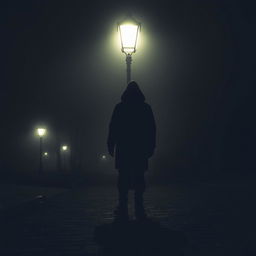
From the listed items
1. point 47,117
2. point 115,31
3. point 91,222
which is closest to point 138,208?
point 91,222

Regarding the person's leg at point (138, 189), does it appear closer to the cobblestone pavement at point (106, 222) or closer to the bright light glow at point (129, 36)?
the cobblestone pavement at point (106, 222)

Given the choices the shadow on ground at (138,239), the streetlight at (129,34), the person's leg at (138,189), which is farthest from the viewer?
the streetlight at (129,34)

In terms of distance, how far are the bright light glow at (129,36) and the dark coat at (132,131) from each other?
395 centimetres

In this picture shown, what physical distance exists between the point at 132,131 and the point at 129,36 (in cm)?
439

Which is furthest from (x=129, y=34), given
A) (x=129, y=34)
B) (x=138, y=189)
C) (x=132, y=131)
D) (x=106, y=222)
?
(x=106, y=222)

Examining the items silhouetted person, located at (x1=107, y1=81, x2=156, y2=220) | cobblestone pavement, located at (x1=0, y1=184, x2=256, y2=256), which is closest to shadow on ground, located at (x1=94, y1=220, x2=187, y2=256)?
cobblestone pavement, located at (x1=0, y1=184, x2=256, y2=256)

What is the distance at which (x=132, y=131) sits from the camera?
286 inches

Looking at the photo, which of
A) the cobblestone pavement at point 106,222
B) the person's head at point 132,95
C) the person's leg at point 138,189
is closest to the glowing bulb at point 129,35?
the cobblestone pavement at point 106,222

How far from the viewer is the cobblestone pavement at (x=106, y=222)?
524 centimetres

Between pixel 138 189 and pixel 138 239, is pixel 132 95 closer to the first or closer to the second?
pixel 138 189

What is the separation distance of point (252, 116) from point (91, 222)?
650 inches

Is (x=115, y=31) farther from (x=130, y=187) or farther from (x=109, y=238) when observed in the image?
(x=109, y=238)

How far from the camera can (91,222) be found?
24.6ft

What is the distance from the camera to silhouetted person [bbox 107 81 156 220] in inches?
283
